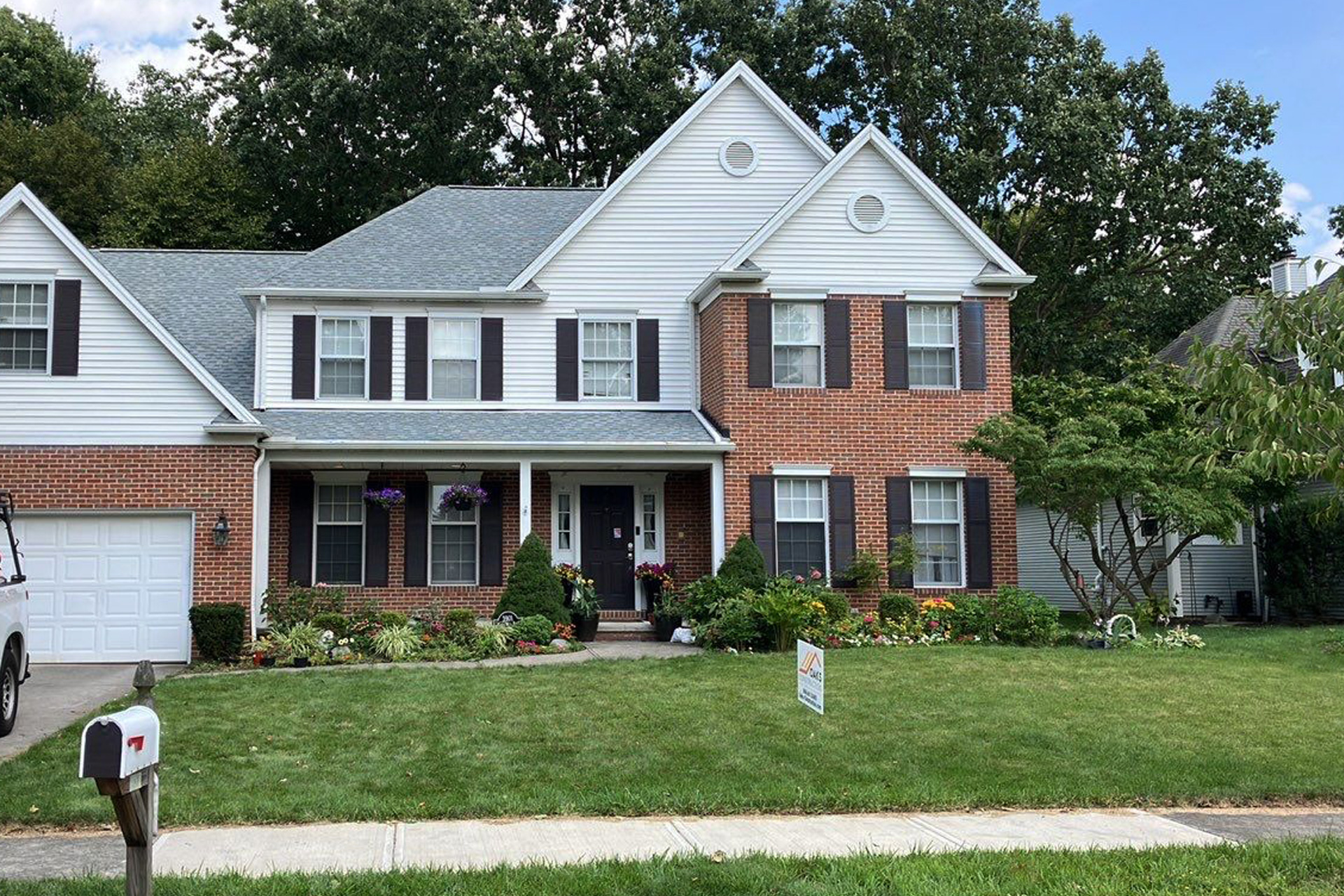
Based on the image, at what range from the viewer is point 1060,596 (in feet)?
90.2

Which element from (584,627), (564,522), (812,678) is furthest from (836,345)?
(812,678)

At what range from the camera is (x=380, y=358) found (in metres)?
20.6

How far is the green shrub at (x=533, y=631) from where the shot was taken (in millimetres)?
17016

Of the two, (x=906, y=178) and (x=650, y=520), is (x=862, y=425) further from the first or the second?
(x=906, y=178)

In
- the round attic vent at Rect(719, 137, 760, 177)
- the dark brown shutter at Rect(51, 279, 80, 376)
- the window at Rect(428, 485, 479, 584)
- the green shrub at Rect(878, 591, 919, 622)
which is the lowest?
the green shrub at Rect(878, 591, 919, 622)

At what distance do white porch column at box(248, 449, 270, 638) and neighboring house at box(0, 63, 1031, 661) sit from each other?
6 centimetres

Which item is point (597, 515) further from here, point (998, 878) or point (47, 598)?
point (998, 878)

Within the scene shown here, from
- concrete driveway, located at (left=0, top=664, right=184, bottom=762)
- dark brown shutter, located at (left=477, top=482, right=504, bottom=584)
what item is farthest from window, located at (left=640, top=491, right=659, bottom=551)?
concrete driveway, located at (left=0, top=664, right=184, bottom=762)

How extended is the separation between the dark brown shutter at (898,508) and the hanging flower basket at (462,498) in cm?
634

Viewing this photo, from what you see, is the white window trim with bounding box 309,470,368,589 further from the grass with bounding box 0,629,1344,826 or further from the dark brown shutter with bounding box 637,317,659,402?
the grass with bounding box 0,629,1344,826

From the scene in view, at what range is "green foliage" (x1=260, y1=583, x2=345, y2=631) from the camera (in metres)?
17.7

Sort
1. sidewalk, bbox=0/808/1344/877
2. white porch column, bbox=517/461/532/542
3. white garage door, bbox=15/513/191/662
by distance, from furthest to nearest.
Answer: white porch column, bbox=517/461/532/542
white garage door, bbox=15/513/191/662
sidewalk, bbox=0/808/1344/877

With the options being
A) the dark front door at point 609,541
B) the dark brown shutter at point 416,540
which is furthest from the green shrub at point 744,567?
the dark brown shutter at point 416,540

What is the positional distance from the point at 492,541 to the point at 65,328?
6891mm
